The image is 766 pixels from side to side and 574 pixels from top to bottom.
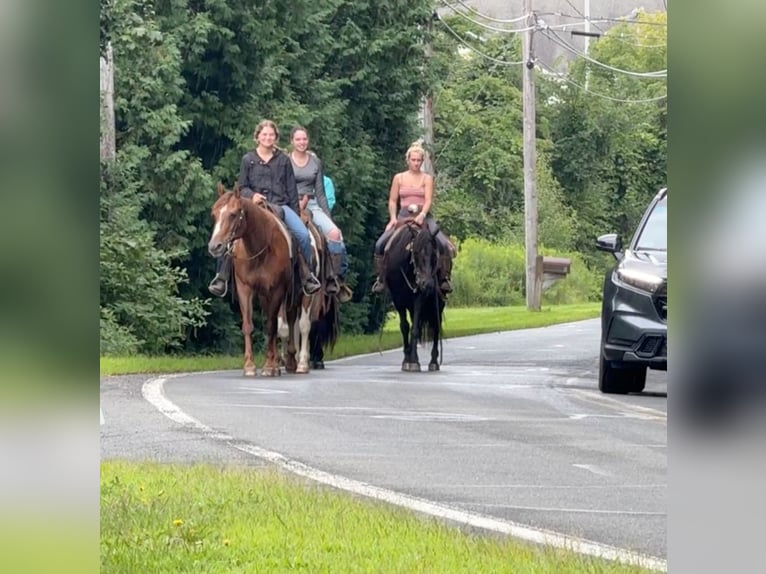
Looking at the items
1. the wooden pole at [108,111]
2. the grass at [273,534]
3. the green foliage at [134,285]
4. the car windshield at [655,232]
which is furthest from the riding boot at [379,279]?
the grass at [273,534]

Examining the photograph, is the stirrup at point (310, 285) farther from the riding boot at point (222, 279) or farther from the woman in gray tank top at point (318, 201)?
the riding boot at point (222, 279)

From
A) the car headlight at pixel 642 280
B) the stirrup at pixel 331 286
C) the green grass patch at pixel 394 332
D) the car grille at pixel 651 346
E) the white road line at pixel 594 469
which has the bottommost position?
the white road line at pixel 594 469

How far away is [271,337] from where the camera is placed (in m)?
12.3

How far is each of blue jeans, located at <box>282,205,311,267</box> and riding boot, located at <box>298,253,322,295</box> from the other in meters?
0.04

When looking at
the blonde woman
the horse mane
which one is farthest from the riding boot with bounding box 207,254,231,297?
the horse mane

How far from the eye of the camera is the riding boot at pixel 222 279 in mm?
11945

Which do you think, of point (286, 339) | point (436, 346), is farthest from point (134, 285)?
point (436, 346)

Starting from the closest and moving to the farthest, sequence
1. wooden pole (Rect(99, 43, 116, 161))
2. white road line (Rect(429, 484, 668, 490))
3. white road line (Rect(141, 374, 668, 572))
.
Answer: white road line (Rect(141, 374, 668, 572)), white road line (Rect(429, 484, 668, 490)), wooden pole (Rect(99, 43, 116, 161))

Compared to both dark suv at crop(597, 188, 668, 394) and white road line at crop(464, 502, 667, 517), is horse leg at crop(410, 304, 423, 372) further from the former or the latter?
white road line at crop(464, 502, 667, 517)

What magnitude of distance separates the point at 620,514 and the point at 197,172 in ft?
17.1

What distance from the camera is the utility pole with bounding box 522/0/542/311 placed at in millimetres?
12359

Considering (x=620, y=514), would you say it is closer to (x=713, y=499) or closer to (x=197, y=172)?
(x=713, y=499)

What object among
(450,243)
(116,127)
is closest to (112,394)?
(116,127)

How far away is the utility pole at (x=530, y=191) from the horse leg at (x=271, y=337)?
1793 mm
